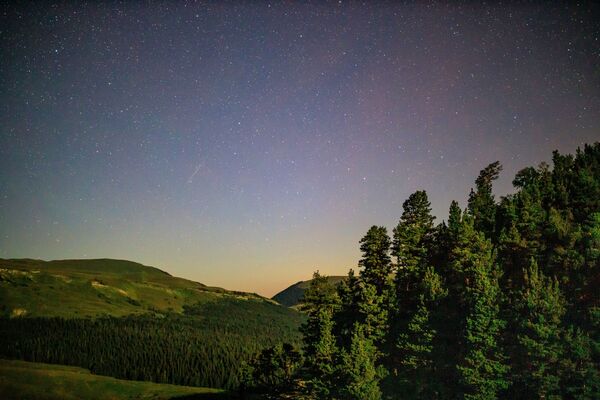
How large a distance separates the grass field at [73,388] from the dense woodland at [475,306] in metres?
90.8

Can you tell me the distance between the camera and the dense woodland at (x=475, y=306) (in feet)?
122

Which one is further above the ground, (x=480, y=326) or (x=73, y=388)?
(x=480, y=326)

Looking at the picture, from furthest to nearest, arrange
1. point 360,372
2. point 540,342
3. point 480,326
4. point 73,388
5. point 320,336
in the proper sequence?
point 73,388 → point 320,336 → point 360,372 → point 480,326 → point 540,342

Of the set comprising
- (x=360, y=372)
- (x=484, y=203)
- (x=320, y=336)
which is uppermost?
(x=484, y=203)

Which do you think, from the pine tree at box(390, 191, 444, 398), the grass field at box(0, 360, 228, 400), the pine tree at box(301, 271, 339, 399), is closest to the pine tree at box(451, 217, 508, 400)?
the pine tree at box(390, 191, 444, 398)

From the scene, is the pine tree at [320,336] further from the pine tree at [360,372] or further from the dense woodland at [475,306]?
the pine tree at [360,372]

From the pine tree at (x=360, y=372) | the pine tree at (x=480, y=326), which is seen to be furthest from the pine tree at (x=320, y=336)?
the pine tree at (x=480, y=326)

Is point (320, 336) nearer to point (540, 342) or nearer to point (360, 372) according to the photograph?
point (360, 372)

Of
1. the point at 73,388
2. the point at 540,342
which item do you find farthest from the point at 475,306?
the point at 73,388

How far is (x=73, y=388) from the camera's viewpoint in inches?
5069

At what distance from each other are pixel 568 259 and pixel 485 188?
27150 millimetres

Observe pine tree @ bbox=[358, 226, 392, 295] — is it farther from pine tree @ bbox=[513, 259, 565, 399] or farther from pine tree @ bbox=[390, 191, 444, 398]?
pine tree @ bbox=[513, 259, 565, 399]

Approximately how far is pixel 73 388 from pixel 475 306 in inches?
5244

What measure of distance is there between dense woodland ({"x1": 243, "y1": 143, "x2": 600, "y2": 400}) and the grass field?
9078 centimetres
